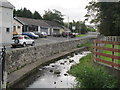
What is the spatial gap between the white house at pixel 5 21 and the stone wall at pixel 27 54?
10.2 meters

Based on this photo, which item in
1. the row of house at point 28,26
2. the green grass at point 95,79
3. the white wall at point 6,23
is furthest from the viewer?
the row of house at point 28,26

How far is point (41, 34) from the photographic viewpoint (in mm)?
46406

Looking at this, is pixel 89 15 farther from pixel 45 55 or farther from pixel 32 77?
pixel 32 77

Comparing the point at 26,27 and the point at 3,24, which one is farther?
the point at 26,27

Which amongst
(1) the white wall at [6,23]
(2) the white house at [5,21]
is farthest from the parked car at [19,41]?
(1) the white wall at [6,23]

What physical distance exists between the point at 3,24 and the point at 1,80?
81.9 ft

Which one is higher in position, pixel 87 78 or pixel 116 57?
pixel 116 57

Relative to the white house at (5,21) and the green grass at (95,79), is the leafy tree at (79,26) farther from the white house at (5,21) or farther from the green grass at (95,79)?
the green grass at (95,79)

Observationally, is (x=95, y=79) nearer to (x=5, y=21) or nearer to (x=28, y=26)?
(x=5, y=21)

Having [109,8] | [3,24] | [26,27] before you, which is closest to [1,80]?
[109,8]

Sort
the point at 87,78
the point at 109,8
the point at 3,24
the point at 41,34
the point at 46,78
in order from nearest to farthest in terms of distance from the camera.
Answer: the point at 87,78 → the point at 46,78 → the point at 109,8 → the point at 3,24 → the point at 41,34

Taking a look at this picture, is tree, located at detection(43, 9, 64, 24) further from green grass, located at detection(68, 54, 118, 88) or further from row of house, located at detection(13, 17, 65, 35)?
green grass, located at detection(68, 54, 118, 88)

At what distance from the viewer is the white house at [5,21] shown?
3212 centimetres

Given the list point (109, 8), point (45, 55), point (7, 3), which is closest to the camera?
point (109, 8)
